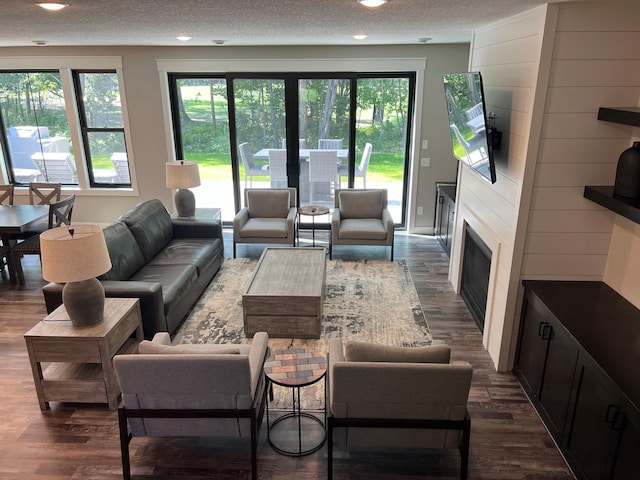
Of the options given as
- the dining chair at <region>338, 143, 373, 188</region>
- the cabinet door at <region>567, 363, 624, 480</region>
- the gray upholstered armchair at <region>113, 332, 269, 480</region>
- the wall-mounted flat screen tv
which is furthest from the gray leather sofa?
the cabinet door at <region>567, 363, 624, 480</region>

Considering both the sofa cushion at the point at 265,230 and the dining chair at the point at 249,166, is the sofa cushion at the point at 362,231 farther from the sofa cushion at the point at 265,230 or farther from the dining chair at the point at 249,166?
the dining chair at the point at 249,166

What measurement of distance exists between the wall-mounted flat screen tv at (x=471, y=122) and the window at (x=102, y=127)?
4834 mm

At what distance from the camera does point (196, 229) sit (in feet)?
18.2

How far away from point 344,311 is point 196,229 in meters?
2.07

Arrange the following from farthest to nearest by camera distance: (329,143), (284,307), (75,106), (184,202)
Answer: (329,143) < (75,106) < (184,202) < (284,307)

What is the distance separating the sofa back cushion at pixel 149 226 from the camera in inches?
189

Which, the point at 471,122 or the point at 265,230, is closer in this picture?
the point at 471,122

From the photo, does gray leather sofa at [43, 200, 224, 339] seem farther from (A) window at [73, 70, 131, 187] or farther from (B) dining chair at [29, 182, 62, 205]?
(A) window at [73, 70, 131, 187]

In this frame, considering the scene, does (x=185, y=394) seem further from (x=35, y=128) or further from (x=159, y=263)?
(x=35, y=128)

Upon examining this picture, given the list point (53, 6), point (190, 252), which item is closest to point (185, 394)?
point (53, 6)

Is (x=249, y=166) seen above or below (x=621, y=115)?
below

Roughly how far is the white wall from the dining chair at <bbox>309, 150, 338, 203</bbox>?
1.13m

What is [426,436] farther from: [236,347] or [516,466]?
[236,347]

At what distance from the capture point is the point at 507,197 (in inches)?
142
